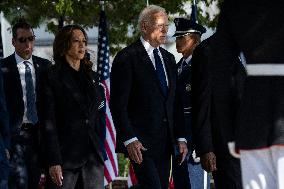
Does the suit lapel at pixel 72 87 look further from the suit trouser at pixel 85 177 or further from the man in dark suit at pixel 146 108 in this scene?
the suit trouser at pixel 85 177

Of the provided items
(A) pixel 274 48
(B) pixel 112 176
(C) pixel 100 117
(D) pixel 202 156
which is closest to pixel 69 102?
(C) pixel 100 117

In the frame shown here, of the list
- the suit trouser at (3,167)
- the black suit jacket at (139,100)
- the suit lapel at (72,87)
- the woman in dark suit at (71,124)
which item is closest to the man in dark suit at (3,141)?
the suit trouser at (3,167)

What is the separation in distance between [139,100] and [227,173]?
986 mm

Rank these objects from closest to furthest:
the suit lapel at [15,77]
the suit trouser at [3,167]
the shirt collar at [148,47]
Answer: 1. the suit trouser at [3,167]
2. the shirt collar at [148,47]
3. the suit lapel at [15,77]

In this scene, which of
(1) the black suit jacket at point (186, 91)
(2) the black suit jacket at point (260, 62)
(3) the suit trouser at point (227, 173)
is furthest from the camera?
(1) the black suit jacket at point (186, 91)

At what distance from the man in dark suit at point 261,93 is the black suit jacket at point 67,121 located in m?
2.87

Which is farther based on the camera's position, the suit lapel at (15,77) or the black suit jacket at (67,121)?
the suit lapel at (15,77)

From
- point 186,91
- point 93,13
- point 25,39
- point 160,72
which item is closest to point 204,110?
point 160,72

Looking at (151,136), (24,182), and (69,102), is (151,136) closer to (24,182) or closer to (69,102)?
(69,102)

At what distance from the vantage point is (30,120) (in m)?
8.88

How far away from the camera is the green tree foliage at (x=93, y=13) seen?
13.9m

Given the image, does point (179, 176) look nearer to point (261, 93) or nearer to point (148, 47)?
point (148, 47)

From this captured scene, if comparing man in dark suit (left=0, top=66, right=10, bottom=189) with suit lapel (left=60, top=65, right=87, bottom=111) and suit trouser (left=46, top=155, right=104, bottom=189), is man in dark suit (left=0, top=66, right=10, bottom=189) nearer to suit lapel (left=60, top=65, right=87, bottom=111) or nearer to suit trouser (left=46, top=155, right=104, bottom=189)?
suit trouser (left=46, top=155, right=104, bottom=189)

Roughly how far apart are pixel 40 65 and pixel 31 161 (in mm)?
1004
